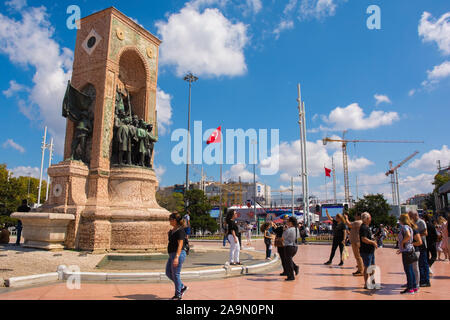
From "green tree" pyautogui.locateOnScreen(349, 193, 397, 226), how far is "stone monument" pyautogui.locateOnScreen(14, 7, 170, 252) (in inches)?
858

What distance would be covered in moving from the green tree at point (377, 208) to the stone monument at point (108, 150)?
21806mm

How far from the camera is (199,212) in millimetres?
31250

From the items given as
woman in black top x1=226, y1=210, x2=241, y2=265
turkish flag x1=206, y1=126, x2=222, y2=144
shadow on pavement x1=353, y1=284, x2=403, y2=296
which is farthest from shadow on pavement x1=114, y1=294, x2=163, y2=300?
turkish flag x1=206, y1=126, x2=222, y2=144

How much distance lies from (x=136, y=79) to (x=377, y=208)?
78.0 feet

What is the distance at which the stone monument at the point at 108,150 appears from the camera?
10836mm

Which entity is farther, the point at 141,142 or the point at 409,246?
the point at 141,142

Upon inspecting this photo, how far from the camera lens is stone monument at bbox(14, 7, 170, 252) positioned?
10836 mm

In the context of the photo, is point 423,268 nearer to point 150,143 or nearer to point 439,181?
point 150,143

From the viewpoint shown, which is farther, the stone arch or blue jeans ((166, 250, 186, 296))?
the stone arch

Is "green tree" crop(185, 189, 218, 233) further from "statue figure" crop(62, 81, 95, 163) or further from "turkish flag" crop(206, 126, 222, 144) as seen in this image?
"statue figure" crop(62, 81, 95, 163)

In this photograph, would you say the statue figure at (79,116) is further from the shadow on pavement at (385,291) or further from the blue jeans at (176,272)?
the shadow on pavement at (385,291)

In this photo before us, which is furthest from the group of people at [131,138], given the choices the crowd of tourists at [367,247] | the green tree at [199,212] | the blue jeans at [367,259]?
the green tree at [199,212]

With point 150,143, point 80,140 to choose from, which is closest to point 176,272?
point 80,140
